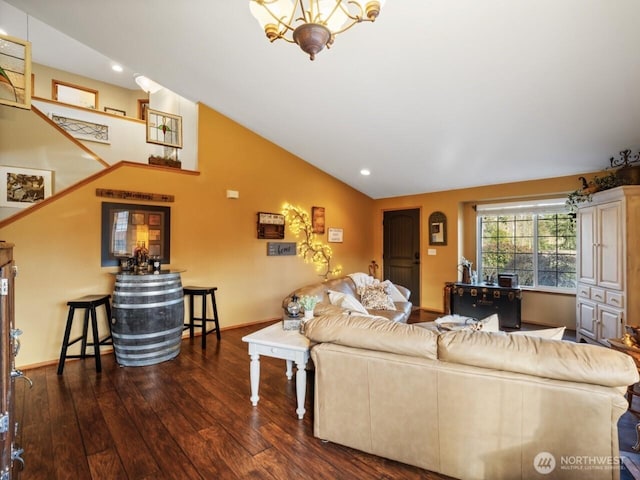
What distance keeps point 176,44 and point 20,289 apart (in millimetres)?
2902

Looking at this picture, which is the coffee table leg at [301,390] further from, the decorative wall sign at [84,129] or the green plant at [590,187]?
the decorative wall sign at [84,129]

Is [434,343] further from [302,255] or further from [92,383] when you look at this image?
[302,255]

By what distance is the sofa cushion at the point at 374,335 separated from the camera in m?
1.60

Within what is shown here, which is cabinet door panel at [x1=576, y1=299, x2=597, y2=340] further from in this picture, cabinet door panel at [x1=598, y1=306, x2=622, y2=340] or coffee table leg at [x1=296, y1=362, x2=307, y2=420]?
coffee table leg at [x1=296, y1=362, x2=307, y2=420]

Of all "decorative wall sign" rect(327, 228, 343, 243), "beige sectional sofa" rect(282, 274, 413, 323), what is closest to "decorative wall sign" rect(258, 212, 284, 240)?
"decorative wall sign" rect(327, 228, 343, 243)

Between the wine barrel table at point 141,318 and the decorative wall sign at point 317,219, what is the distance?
9.43ft

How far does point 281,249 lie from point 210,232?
1207mm

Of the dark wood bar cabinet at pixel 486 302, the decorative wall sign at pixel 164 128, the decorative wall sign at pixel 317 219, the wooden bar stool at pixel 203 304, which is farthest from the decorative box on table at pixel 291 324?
the dark wood bar cabinet at pixel 486 302

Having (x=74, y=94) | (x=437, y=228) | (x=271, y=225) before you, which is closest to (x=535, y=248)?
(x=437, y=228)

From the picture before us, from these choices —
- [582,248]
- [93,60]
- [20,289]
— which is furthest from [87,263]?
[582,248]

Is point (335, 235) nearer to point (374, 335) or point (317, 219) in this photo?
point (317, 219)

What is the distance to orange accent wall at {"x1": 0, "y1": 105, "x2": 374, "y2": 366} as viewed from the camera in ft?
10.2

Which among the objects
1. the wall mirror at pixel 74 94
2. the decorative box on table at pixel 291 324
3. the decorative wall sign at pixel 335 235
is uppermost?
the wall mirror at pixel 74 94

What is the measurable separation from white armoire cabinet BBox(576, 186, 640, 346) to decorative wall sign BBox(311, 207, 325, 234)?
12.2ft
